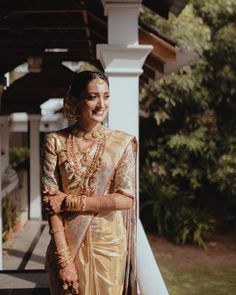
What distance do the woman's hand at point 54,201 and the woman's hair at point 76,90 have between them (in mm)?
409

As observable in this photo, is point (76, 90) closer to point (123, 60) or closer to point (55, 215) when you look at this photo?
point (55, 215)

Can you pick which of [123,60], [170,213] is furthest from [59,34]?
[170,213]

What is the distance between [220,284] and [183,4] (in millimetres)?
6367

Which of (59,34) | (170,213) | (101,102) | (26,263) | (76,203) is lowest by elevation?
(26,263)

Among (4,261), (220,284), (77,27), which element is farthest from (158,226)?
(77,27)

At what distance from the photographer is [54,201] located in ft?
8.21

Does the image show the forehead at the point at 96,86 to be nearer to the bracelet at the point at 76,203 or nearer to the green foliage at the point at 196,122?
the bracelet at the point at 76,203

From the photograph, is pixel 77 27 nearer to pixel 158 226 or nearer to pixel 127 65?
pixel 127 65

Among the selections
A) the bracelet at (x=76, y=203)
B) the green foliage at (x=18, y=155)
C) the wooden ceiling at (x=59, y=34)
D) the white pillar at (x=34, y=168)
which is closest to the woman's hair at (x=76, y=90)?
the bracelet at (x=76, y=203)

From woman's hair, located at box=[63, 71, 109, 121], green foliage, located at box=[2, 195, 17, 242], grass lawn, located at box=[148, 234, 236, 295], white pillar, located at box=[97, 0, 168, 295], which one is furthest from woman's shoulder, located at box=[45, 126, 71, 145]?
grass lawn, located at box=[148, 234, 236, 295]

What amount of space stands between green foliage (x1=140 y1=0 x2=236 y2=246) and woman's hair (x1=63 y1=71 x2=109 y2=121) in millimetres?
7896

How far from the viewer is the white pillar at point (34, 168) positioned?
10.0m

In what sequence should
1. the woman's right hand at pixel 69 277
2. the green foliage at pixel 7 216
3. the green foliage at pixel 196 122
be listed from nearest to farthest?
the woman's right hand at pixel 69 277 → the green foliage at pixel 7 216 → the green foliage at pixel 196 122

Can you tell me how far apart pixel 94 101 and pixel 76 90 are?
0.12 m
